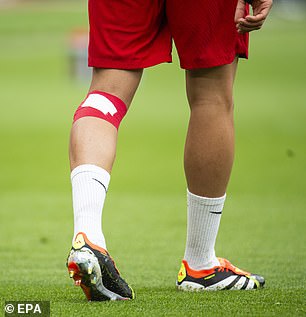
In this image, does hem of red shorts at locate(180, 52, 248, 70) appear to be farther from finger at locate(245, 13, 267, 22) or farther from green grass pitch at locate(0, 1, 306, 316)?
green grass pitch at locate(0, 1, 306, 316)

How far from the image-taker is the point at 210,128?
2941 millimetres

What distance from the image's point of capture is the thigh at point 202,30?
2.79m

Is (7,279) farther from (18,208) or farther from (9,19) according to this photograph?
(9,19)

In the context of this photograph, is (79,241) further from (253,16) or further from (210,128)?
(253,16)

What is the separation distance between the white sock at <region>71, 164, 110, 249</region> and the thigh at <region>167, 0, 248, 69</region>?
1.52 ft

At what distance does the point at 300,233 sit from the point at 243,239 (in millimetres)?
323

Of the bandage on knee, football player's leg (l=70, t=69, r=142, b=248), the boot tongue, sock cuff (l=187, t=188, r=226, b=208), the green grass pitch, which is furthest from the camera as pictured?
sock cuff (l=187, t=188, r=226, b=208)

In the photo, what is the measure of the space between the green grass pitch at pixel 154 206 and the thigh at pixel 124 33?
0.68 m

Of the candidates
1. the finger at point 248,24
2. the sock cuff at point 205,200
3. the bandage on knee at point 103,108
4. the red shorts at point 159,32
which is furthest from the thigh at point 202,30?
the sock cuff at point 205,200

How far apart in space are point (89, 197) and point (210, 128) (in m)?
0.53

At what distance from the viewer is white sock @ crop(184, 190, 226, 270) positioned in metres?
3.03

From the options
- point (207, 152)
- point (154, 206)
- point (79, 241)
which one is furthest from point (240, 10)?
point (154, 206)

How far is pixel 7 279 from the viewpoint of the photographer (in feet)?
10.5

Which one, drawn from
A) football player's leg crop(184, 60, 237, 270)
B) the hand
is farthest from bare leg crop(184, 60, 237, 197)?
the hand
